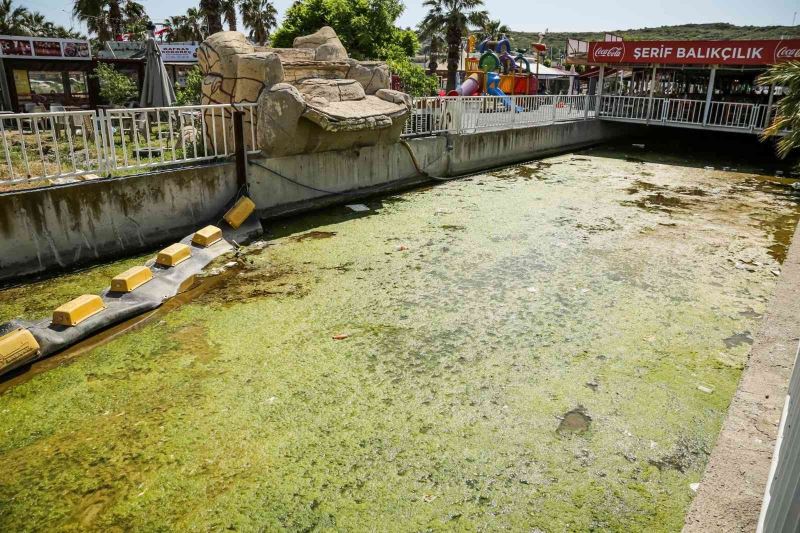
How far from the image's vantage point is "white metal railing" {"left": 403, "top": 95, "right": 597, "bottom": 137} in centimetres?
1039

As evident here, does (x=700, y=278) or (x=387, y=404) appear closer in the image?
(x=387, y=404)

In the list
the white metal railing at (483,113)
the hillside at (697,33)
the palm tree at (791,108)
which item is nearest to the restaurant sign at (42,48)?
the white metal railing at (483,113)

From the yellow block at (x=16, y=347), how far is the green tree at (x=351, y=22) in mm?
12650

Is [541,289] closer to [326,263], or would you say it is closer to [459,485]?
[326,263]

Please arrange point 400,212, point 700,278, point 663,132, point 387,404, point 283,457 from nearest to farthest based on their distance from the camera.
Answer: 1. point 283,457
2. point 387,404
3. point 700,278
4. point 400,212
5. point 663,132

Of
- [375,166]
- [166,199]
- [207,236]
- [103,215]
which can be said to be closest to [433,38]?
[375,166]

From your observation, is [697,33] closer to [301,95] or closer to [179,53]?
[179,53]

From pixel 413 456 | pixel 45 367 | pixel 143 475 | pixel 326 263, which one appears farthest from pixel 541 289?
pixel 45 367

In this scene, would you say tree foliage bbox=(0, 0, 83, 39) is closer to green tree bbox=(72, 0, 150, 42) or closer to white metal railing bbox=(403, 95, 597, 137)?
green tree bbox=(72, 0, 150, 42)

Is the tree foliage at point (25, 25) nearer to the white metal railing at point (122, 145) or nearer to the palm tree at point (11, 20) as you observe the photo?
the palm tree at point (11, 20)

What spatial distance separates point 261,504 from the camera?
2.58m

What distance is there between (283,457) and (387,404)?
2.53 feet

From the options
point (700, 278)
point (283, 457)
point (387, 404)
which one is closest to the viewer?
point (283, 457)

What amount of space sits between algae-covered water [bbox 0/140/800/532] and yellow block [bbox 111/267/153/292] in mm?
419
